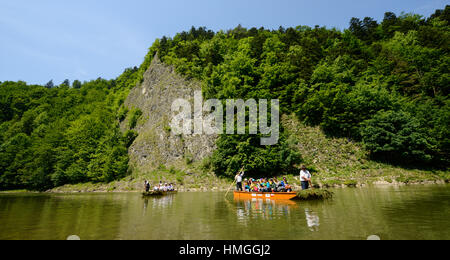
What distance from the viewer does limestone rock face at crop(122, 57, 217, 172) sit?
4606 centimetres

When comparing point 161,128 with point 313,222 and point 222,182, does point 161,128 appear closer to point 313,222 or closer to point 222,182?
point 222,182

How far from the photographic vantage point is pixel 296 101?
49156 millimetres

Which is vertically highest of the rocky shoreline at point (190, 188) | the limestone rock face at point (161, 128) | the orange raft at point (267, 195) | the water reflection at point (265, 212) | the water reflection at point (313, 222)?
the limestone rock face at point (161, 128)

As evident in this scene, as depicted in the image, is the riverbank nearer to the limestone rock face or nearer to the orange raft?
the orange raft

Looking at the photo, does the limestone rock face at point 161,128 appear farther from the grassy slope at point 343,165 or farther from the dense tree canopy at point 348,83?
the grassy slope at point 343,165

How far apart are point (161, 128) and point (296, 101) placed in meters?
31.8

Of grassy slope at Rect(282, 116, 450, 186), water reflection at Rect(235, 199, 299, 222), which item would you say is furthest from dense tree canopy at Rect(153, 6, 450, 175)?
water reflection at Rect(235, 199, 299, 222)

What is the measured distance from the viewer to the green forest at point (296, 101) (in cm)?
3703

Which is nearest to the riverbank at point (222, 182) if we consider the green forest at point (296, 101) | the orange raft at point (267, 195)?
the green forest at point (296, 101)

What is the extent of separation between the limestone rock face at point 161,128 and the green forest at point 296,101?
313cm

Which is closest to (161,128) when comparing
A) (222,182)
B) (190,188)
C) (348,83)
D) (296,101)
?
(190,188)

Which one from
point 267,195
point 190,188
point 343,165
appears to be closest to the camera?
point 267,195
